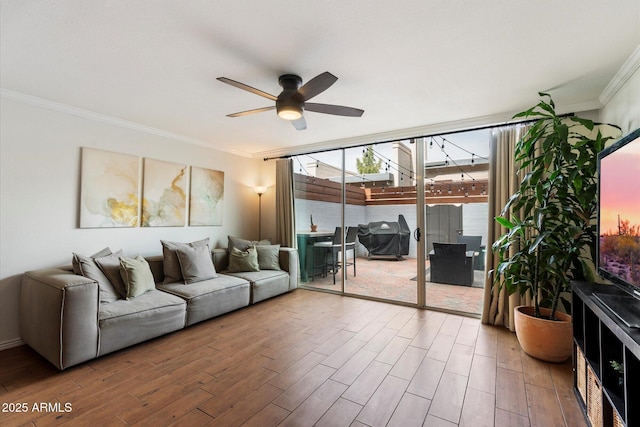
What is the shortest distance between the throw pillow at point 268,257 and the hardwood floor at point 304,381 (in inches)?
52.6

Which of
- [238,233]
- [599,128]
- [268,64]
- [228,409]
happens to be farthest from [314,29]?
[238,233]

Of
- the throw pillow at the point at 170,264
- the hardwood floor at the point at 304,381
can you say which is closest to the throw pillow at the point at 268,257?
the throw pillow at the point at 170,264

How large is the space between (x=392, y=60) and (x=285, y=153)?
10.2 feet

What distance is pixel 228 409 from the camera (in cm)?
183

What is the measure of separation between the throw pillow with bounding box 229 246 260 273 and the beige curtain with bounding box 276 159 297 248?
0.82 meters

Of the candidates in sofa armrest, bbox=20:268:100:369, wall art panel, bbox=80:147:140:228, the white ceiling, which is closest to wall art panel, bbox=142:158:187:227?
wall art panel, bbox=80:147:140:228

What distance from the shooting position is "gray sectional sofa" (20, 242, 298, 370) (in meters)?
2.27

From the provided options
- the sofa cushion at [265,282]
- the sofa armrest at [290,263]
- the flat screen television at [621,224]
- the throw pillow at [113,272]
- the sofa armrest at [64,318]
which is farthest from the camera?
the sofa armrest at [290,263]

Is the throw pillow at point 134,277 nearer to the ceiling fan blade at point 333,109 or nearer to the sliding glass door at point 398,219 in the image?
the ceiling fan blade at point 333,109

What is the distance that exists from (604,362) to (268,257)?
376 cm

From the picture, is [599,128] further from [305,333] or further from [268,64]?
[305,333]

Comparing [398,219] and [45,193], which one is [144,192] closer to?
[45,193]

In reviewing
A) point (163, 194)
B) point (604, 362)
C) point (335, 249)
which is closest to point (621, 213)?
point (604, 362)

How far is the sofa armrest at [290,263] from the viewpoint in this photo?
15.0 feet
